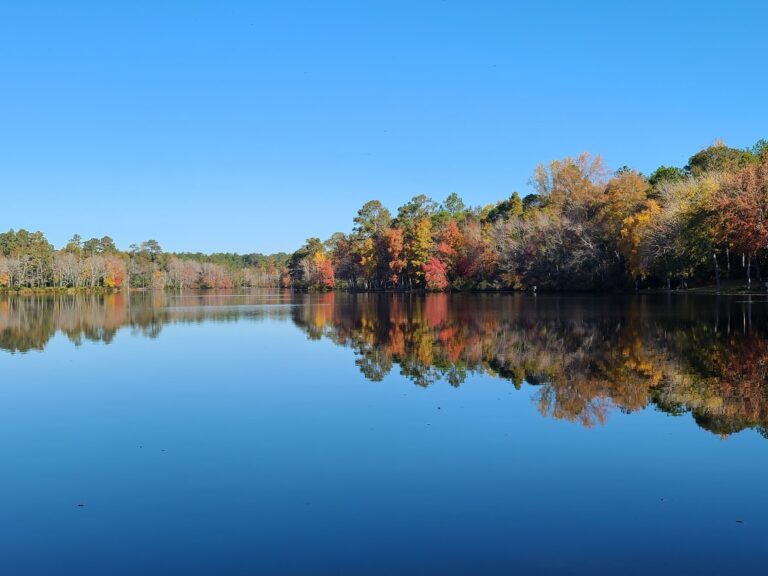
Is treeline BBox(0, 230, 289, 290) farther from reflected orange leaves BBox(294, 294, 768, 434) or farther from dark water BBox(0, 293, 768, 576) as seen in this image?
dark water BBox(0, 293, 768, 576)

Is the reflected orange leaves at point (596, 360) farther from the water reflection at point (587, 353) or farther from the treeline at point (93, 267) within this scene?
the treeline at point (93, 267)

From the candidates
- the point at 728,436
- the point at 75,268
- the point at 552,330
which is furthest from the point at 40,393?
the point at 75,268

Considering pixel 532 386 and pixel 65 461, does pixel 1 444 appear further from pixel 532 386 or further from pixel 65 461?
pixel 532 386

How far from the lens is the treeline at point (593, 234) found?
5003 centimetres

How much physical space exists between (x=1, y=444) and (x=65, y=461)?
1.71m

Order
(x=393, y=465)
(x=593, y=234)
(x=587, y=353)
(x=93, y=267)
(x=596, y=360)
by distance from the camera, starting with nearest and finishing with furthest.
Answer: (x=393, y=465)
(x=596, y=360)
(x=587, y=353)
(x=593, y=234)
(x=93, y=267)

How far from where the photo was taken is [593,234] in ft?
217

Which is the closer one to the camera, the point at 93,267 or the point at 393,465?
the point at 393,465

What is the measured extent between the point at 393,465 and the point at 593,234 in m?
61.9

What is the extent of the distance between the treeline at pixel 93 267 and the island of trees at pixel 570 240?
441 millimetres

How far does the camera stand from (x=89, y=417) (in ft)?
38.5

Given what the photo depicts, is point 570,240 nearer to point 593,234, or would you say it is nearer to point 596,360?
point 593,234

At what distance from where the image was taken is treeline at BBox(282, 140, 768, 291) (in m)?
50.0

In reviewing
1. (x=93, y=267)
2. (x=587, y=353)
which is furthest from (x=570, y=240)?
(x=93, y=267)
